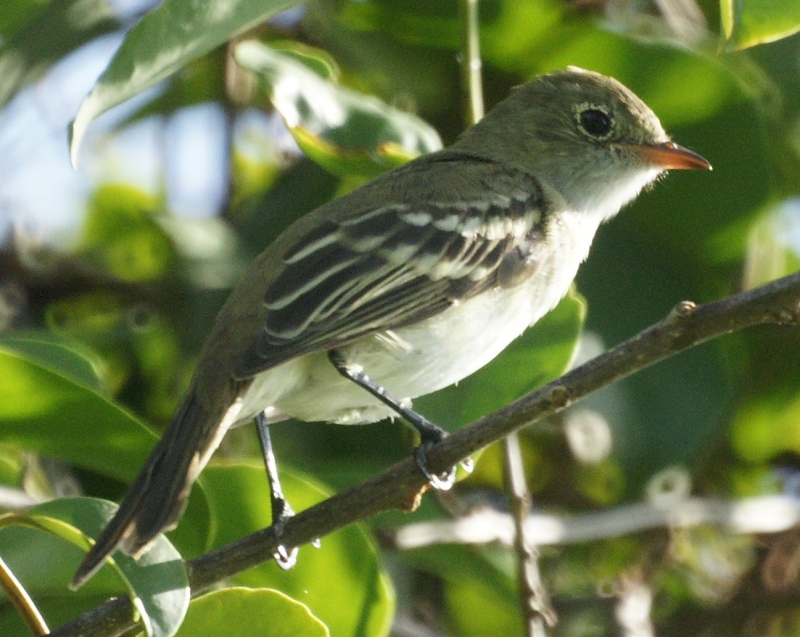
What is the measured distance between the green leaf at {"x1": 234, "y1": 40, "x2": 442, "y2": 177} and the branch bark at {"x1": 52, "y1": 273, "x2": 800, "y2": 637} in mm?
1218

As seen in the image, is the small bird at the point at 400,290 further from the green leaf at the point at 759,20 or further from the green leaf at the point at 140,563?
the green leaf at the point at 759,20

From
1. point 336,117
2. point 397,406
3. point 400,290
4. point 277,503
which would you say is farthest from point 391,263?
point 277,503

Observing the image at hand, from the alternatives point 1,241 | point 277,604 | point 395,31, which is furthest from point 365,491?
point 1,241

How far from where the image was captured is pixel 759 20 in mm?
2428

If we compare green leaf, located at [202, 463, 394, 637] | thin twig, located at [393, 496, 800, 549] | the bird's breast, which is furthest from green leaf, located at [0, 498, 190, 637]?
thin twig, located at [393, 496, 800, 549]

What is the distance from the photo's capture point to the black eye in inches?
173

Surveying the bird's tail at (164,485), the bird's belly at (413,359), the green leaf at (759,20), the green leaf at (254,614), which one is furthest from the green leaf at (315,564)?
the green leaf at (759,20)

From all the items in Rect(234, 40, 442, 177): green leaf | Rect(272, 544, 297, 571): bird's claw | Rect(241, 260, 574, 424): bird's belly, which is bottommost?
Rect(272, 544, 297, 571): bird's claw

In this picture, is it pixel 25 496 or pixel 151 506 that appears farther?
pixel 25 496

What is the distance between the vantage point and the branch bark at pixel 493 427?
7.47ft

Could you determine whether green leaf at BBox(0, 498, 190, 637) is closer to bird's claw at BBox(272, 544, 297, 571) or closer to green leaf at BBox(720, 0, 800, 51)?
bird's claw at BBox(272, 544, 297, 571)

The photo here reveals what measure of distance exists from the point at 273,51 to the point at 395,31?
84 cm

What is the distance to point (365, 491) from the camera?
8.88 feet

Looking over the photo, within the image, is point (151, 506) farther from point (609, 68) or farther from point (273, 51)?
point (609, 68)
